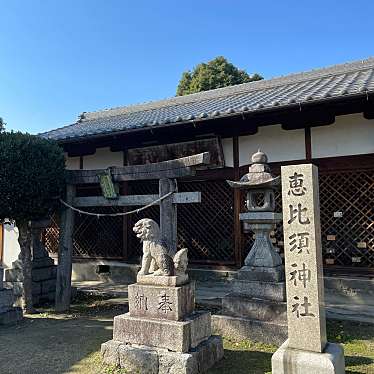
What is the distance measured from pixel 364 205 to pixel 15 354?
7233 mm

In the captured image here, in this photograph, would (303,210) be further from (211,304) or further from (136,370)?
(211,304)

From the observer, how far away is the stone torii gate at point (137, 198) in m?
6.23

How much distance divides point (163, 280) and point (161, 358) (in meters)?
0.91

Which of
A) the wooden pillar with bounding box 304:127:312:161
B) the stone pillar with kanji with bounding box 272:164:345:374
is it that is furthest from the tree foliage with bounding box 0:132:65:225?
the wooden pillar with bounding box 304:127:312:161

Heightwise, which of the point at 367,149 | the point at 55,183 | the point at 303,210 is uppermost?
the point at 367,149

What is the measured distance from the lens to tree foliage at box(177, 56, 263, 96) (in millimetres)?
26516

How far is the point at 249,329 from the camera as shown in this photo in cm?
552

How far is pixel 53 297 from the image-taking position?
8.37m

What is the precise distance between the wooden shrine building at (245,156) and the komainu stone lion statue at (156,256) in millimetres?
4066

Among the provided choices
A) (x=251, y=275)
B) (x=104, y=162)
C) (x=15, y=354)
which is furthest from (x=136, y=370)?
(x=104, y=162)

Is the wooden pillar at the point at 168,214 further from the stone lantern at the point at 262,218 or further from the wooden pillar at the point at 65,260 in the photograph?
the wooden pillar at the point at 65,260

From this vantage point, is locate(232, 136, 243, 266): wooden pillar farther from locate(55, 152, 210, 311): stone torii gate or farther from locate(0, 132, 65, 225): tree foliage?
locate(0, 132, 65, 225): tree foliage

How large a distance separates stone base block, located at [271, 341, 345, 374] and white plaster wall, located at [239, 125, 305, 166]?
5.29 metres

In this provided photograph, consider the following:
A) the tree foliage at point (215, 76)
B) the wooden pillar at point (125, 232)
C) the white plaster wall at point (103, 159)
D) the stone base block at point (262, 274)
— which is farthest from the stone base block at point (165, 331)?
the tree foliage at point (215, 76)
